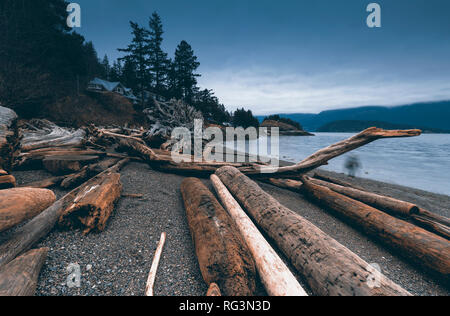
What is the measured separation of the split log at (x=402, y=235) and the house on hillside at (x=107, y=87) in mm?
39303

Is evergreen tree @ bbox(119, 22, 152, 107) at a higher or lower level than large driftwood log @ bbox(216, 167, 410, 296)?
higher

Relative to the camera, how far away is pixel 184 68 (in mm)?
30859

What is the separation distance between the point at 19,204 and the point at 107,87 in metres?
42.4

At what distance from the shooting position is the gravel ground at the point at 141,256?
177 cm

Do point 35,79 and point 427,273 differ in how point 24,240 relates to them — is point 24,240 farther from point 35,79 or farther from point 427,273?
point 35,79

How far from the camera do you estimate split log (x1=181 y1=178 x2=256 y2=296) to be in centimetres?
170

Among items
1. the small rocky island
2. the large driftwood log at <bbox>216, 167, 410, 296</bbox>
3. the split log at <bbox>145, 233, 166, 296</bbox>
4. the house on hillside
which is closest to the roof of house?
the house on hillside

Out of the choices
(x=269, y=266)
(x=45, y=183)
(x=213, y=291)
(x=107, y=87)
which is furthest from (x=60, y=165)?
(x=107, y=87)

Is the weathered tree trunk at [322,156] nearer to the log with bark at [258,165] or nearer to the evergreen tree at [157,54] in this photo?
the log with bark at [258,165]

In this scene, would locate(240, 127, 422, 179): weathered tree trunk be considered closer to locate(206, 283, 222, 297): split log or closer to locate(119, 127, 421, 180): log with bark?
locate(119, 127, 421, 180): log with bark

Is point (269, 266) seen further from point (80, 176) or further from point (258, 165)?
point (80, 176)

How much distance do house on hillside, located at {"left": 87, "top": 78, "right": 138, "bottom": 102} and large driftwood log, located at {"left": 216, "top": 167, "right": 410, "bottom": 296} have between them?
128 ft

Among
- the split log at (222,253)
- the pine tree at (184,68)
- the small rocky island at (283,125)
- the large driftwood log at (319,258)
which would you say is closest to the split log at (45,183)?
the split log at (222,253)
